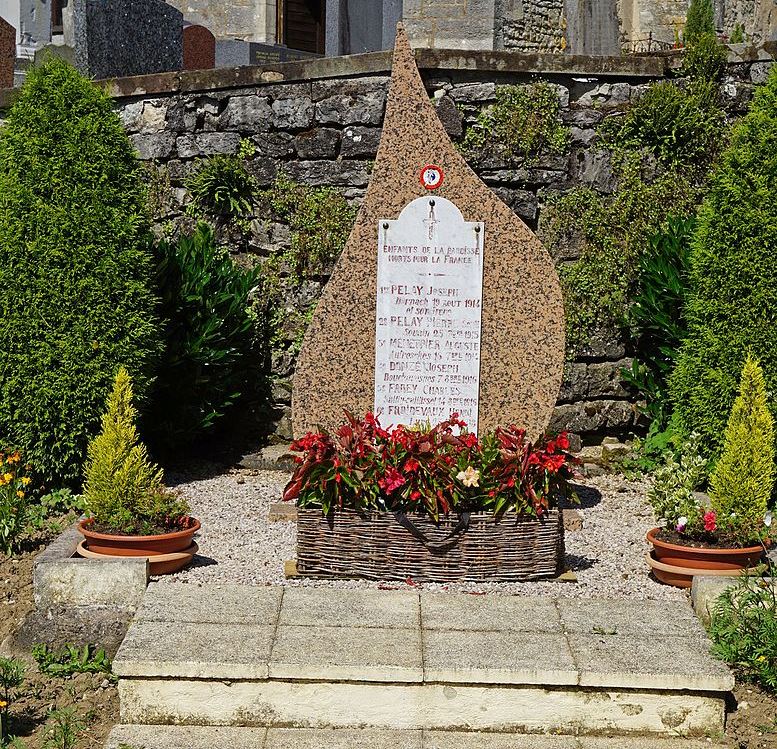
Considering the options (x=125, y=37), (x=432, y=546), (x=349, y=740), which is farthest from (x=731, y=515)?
(x=125, y=37)

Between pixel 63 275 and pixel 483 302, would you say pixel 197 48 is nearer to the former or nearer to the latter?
pixel 63 275

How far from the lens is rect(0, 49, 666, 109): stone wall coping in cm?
741

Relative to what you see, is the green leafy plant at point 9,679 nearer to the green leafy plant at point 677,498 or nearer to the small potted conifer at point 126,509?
the small potted conifer at point 126,509

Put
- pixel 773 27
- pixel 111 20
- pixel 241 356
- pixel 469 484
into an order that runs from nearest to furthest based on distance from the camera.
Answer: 1. pixel 469 484
2. pixel 241 356
3. pixel 111 20
4. pixel 773 27

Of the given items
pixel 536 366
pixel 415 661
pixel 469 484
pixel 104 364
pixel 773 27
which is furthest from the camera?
pixel 773 27

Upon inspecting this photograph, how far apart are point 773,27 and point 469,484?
1515 centimetres

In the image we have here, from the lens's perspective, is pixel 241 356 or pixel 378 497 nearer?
pixel 378 497

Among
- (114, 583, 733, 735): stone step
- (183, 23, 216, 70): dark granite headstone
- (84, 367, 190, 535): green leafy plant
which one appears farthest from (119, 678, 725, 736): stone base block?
(183, 23, 216, 70): dark granite headstone

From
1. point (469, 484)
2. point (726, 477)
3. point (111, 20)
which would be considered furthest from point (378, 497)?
point (111, 20)

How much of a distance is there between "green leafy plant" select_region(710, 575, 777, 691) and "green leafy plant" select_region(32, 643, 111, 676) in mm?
2462

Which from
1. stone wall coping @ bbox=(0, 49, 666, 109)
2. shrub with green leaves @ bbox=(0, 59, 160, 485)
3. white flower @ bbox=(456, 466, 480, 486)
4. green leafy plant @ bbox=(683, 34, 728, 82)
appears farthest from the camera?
green leafy plant @ bbox=(683, 34, 728, 82)

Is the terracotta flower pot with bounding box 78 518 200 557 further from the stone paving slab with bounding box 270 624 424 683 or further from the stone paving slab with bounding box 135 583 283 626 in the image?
the stone paving slab with bounding box 270 624 424 683

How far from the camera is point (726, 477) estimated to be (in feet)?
15.9

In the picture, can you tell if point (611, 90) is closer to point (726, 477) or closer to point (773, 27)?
point (726, 477)
